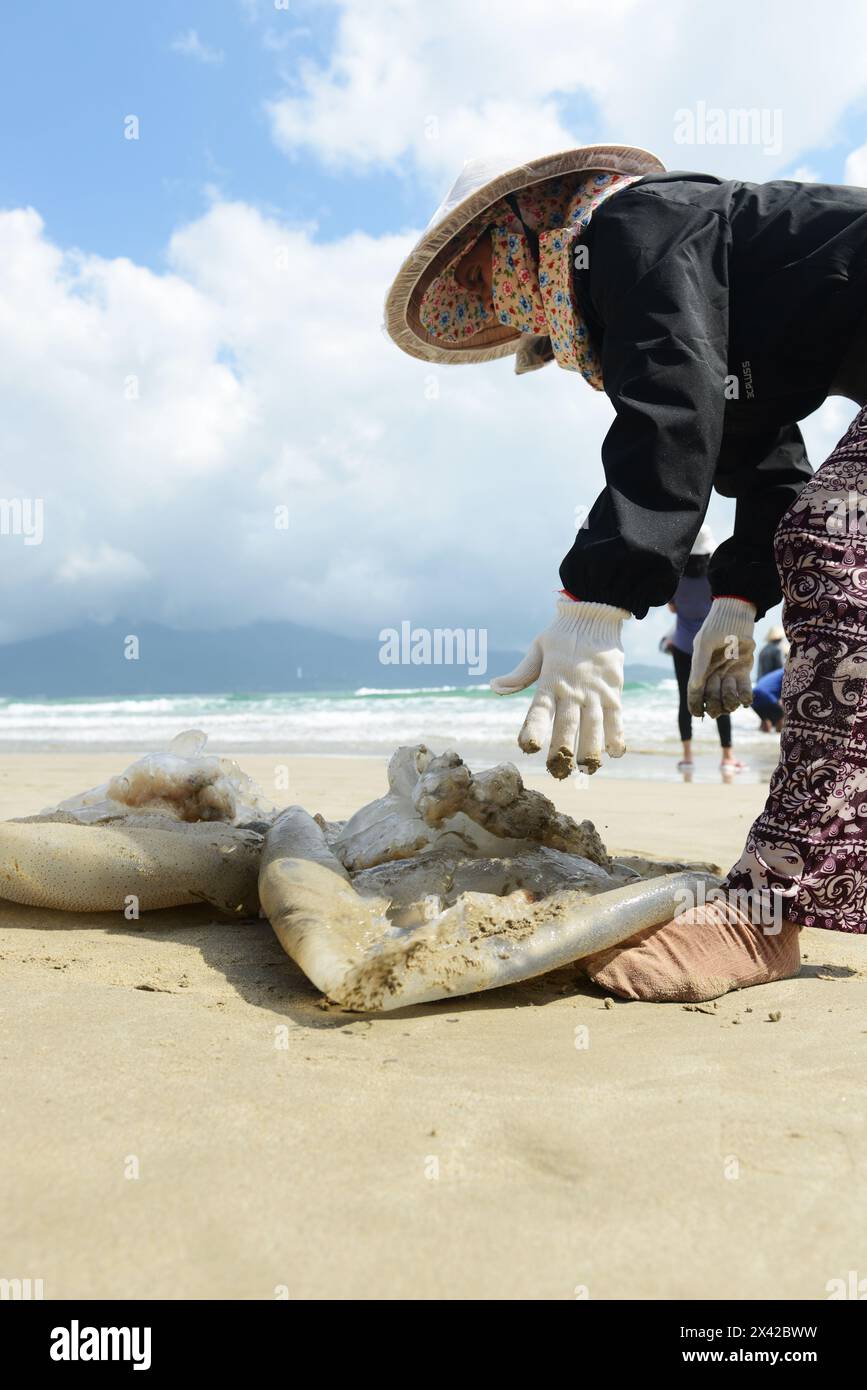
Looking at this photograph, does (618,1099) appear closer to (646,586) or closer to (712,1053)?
(712,1053)

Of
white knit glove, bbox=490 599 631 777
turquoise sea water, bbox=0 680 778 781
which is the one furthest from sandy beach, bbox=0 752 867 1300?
turquoise sea water, bbox=0 680 778 781

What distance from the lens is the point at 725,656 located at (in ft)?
8.52

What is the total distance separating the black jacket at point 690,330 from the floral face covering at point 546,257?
0.17 ft

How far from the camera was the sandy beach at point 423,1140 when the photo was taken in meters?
1.04

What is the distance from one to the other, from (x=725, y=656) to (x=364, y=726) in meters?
15.1

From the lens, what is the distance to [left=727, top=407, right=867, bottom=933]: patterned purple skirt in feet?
6.22

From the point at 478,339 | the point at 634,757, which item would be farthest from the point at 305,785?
the point at 634,757

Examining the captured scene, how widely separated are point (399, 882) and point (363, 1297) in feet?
3.98

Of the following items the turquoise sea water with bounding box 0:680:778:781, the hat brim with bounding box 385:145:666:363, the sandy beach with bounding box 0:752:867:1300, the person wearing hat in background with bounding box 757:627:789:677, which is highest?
the hat brim with bounding box 385:145:666:363

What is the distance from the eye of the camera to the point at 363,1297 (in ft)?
3.27

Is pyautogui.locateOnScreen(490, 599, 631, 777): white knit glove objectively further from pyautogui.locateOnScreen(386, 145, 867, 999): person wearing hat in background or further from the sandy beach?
the sandy beach

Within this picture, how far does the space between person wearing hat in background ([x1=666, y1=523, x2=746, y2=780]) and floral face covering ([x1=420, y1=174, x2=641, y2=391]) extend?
4.55 m
